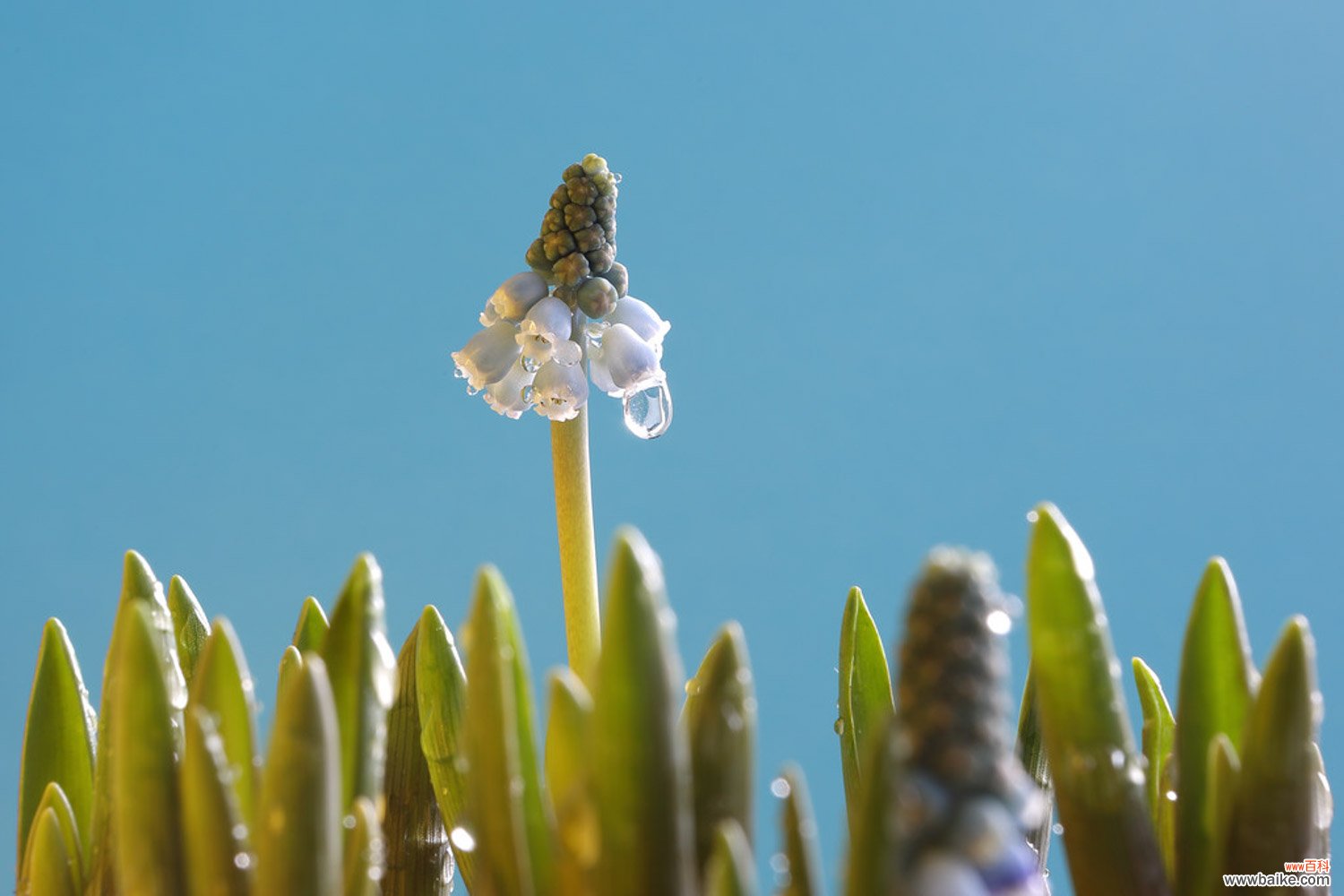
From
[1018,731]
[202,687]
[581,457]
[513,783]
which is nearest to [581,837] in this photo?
[513,783]

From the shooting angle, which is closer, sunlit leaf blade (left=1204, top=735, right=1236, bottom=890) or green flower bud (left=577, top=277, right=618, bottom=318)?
sunlit leaf blade (left=1204, top=735, right=1236, bottom=890)

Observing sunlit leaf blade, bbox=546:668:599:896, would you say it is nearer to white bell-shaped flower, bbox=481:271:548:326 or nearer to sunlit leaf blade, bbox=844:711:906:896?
sunlit leaf blade, bbox=844:711:906:896

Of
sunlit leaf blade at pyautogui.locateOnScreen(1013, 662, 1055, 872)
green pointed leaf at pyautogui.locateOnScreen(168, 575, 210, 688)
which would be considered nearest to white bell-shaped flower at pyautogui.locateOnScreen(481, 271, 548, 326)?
green pointed leaf at pyautogui.locateOnScreen(168, 575, 210, 688)

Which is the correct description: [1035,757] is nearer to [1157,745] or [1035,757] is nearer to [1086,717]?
[1157,745]

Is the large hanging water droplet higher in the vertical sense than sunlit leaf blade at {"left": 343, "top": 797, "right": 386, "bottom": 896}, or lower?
higher

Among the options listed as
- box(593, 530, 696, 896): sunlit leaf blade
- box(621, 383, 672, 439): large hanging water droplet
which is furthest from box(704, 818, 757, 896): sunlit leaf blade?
box(621, 383, 672, 439): large hanging water droplet

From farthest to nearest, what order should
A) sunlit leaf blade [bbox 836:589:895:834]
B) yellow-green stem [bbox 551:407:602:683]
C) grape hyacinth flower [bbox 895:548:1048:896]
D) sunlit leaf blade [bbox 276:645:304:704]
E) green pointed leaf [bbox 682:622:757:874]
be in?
1. yellow-green stem [bbox 551:407:602:683]
2. sunlit leaf blade [bbox 836:589:895:834]
3. sunlit leaf blade [bbox 276:645:304:704]
4. green pointed leaf [bbox 682:622:757:874]
5. grape hyacinth flower [bbox 895:548:1048:896]

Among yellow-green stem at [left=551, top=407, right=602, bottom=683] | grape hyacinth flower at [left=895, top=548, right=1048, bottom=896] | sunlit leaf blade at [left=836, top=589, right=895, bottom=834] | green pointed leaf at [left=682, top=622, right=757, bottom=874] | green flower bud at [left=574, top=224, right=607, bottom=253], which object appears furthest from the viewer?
green flower bud at [left=574, top=224, right=607, bottom=253]

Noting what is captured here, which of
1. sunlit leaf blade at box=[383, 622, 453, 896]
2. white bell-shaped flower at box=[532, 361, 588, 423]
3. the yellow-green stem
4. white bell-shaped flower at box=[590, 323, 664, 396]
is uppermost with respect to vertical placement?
white bell-shaped flower at box=[590, 323, 664, 396]
